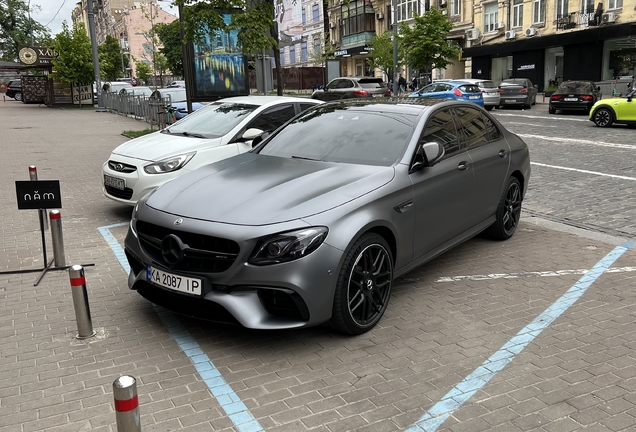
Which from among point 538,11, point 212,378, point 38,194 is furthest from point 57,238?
point 538,11

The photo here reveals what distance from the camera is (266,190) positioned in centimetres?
430

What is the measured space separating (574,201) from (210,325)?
6162 mm

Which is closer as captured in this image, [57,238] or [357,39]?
[57,238]

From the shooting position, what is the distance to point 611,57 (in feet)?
109

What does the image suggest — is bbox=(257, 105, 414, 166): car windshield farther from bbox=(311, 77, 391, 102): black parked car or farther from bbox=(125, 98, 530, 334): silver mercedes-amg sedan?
bbox=(311, 77, 391, 102): black parked car

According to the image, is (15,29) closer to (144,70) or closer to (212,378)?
(144,70)

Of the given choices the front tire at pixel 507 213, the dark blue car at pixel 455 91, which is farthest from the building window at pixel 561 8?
the front tire at pixel 507 213

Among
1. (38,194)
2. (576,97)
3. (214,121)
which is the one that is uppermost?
(214,121)

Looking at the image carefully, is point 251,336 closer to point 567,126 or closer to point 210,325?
point 210,325

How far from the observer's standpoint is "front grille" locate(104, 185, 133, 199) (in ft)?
24.3

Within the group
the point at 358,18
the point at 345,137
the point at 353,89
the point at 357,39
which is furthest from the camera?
the point at 357,39

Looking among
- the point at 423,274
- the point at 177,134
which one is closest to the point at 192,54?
the point at 177,134

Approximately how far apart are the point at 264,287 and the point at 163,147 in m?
4.40

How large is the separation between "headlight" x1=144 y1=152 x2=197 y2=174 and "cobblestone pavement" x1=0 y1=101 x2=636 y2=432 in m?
1.20
